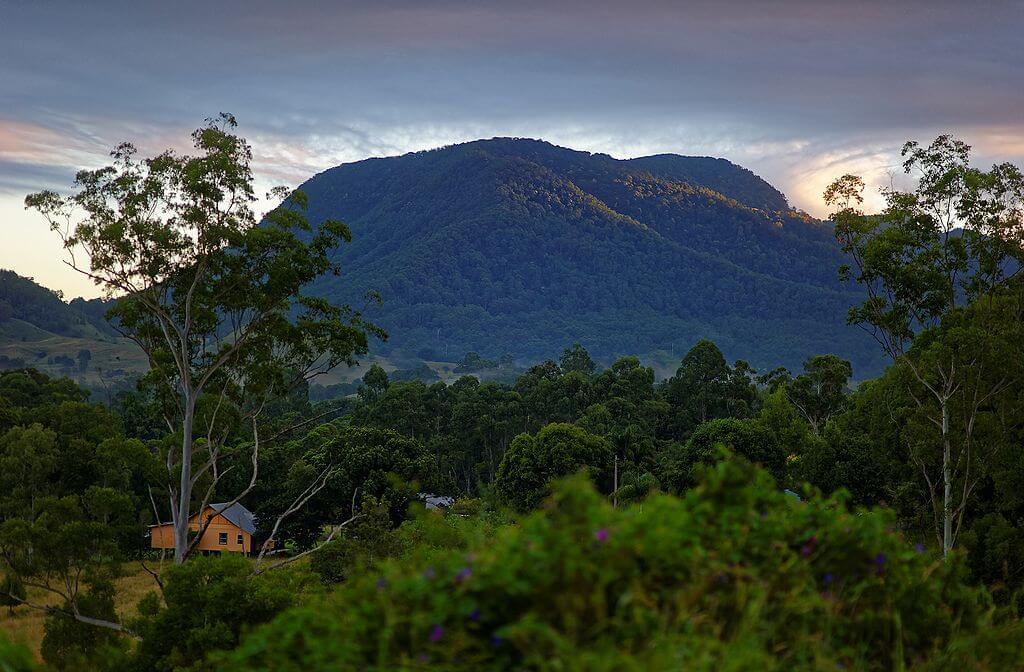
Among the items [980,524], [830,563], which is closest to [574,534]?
[830,563]

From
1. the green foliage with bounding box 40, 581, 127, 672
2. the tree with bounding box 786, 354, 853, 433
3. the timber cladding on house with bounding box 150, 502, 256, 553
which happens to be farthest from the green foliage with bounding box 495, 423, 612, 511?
the green foliage with bounding box 40, 581, 127, 672

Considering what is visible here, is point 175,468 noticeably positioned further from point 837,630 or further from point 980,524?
point 980,524

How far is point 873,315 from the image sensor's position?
26109mm

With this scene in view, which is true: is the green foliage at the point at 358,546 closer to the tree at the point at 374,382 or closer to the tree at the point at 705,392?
the tree at the point at 705,392

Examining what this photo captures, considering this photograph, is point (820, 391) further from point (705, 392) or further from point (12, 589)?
point (12, 589)

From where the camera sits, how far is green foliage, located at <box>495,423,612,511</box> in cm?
4188

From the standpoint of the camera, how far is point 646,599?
384 cm

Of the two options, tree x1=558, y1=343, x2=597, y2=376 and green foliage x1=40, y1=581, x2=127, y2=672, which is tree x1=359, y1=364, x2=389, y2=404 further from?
green foliage x1=40, y1=581, x2=127, y2=672

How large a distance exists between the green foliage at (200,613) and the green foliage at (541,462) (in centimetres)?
2760

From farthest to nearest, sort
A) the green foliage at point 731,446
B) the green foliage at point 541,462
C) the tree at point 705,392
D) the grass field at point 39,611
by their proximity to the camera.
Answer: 1. the tree at point 705,392
2. the green foliage at point 541,462
3. the green foliage at point 731,446
4. the grass field at point 39,611

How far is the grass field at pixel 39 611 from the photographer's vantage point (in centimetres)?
3089

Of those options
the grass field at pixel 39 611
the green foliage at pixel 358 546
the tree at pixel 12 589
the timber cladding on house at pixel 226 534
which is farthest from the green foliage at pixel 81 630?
the timber cladding on house at pixel 226 534

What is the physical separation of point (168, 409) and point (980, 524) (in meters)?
22.6

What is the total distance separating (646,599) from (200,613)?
10885 mm
